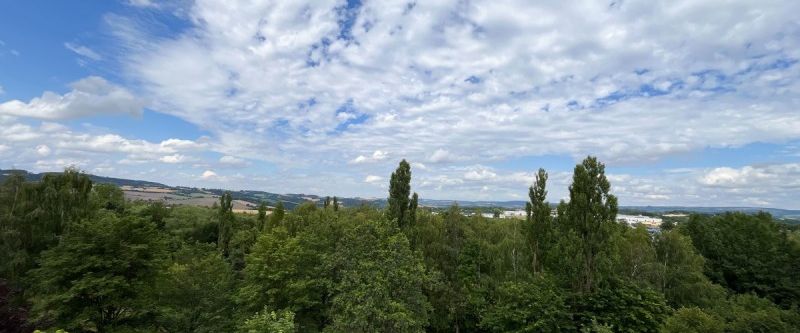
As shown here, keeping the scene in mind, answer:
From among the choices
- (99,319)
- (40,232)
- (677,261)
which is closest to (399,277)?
(99,319)

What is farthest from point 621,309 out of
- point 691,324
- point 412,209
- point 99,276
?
point 99,276

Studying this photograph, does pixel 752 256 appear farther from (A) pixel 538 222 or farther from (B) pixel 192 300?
(B) pixel 192 300

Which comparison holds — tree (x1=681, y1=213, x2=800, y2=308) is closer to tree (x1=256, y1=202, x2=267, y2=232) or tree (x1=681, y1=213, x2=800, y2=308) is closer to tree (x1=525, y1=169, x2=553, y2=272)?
tree (x1=525, y1=169, x2=553, y2=272)

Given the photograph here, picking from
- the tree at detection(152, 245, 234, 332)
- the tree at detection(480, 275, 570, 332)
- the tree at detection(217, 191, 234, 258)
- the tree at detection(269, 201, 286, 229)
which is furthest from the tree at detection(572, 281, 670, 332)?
the tree at detection(217, 191, 234, 258)

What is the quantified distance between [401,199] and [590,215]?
1580 centimetres

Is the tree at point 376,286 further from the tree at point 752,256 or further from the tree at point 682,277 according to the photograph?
the tree at point 752,256

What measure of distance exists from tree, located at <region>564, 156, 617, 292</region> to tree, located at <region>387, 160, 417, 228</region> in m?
13.6

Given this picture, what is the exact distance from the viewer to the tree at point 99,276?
2423cm

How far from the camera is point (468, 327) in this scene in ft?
124

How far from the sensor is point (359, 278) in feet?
77.8

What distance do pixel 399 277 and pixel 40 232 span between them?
31.2 m

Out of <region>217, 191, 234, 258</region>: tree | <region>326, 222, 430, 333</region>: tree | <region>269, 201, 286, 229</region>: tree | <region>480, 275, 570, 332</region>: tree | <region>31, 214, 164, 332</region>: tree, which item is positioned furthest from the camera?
<region>217, 191, 234, 258</region>: tree

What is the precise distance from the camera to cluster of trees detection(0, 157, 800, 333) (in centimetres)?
2431

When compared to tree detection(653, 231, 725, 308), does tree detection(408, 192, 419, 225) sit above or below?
above
